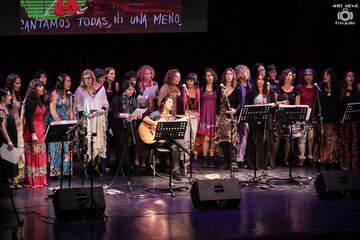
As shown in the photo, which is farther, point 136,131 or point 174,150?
point 136,131

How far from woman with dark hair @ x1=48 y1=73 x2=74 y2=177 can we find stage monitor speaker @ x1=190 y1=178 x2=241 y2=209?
8.86 feet

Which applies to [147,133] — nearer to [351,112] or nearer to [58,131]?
[58,131]

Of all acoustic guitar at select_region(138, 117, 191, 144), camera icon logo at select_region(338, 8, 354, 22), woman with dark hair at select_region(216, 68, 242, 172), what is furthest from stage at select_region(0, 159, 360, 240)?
camera icon logo at select_region(338, 8, 354, 22)

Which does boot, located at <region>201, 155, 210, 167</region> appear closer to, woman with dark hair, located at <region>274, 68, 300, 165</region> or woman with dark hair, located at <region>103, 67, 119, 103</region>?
woman with dark hair, located at <region>274, 68, 300, 165</region>

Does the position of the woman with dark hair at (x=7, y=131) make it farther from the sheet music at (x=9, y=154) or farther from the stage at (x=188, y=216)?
the stage at (x=188, y=216)

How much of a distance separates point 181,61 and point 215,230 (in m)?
6.71

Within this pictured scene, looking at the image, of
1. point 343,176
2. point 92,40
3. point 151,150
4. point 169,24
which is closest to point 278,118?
point 343,176

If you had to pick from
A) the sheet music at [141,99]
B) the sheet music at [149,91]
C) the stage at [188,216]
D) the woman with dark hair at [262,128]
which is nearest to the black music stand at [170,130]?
the stage at [188,216]

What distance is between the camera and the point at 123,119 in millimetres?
9930

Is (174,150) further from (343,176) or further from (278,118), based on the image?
(343,176)

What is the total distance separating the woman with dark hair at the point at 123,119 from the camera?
984 cm

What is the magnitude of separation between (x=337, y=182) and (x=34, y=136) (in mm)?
4386

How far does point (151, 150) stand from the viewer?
9891mm

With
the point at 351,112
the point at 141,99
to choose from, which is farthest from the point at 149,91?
the point at 351,112
